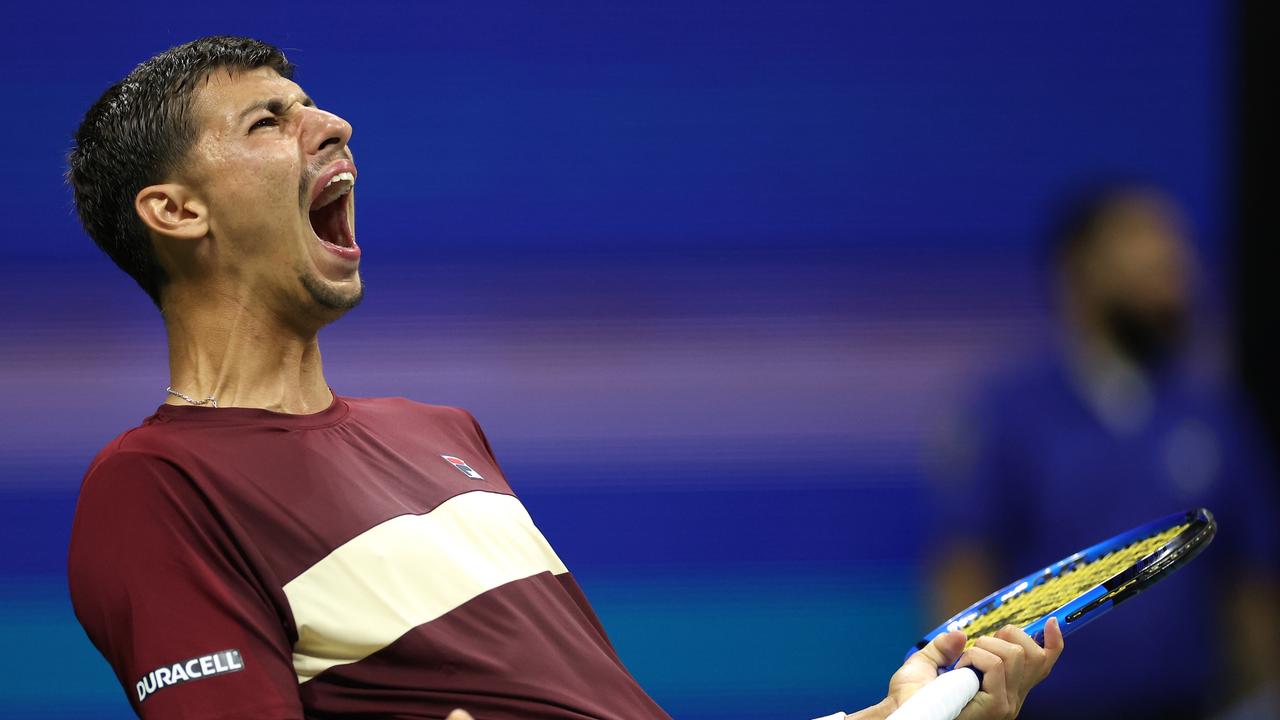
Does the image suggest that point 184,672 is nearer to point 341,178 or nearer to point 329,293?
point 329,293

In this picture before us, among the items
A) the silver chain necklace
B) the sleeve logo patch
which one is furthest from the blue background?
the sleeve logo patch

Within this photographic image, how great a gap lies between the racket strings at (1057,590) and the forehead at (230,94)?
131 cm

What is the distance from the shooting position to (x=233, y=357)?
210 centimetres

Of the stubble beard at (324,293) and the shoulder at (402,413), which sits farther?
the shoulder at (402,413)

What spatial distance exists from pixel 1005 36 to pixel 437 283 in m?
2.05

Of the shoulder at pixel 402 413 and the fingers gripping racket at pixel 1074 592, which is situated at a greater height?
the shoulder at pixel 402 413

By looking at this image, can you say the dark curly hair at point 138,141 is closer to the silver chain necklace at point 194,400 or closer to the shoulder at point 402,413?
the silver chain necklace at point 194,400

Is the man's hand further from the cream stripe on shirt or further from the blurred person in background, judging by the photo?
the blurred person in background

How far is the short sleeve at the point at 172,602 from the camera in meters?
1.72

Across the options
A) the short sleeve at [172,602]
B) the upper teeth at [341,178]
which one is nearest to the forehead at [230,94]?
the upper teeth at [341,178]

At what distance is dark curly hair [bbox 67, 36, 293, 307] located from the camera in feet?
6.87

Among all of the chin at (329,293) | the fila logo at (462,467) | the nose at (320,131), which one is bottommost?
the fila logo at (462,467)

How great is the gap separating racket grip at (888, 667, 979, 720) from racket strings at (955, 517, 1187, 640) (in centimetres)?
14

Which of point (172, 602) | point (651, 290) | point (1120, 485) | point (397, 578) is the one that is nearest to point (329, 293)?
point (397, 578)
